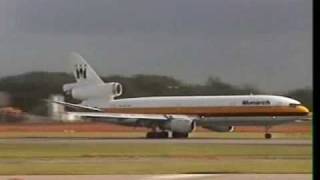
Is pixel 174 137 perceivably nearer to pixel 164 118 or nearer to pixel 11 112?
pixel 164 118

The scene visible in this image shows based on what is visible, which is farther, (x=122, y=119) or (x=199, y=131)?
(x=199, y=131)

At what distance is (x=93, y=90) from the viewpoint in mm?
60062

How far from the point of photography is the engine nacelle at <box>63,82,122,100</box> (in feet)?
188

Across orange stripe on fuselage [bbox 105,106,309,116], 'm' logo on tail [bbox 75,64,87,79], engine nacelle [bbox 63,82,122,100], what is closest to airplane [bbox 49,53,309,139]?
orange stripe on fuselage [bbox 105,106,309,116]

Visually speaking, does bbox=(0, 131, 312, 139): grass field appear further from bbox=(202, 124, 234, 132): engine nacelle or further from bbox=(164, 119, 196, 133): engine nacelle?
bbox=(164, 119, 196, 133): engine nacelle

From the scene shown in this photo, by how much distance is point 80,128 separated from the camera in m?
52.6

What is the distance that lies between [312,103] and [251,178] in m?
7.72

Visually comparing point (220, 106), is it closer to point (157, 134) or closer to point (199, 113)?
point (199, 113)

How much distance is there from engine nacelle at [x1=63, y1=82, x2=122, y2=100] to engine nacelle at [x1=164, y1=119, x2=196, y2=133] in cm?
1115

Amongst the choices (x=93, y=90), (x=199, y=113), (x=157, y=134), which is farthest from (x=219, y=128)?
(x=93, y=90)

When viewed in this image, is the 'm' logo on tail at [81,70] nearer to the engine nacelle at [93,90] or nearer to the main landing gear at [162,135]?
the engine nacelle at [93,90]

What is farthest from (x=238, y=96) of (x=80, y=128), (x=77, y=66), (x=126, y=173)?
(x=126, y=173)

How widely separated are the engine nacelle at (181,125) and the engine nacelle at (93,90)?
11.1 meters

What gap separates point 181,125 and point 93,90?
16.5 m
